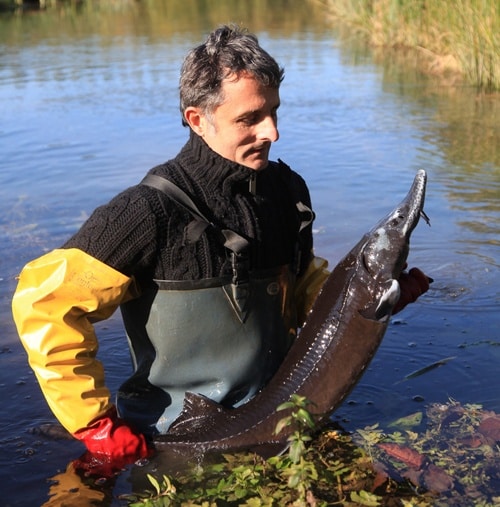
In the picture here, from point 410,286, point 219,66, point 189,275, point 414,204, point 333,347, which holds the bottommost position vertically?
point 333,347

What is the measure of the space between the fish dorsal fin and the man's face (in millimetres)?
1055

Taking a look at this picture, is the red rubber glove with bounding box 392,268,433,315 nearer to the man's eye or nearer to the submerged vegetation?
the submerged vegetation

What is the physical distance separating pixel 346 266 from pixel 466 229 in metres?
4.57

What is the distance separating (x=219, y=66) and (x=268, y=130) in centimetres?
33

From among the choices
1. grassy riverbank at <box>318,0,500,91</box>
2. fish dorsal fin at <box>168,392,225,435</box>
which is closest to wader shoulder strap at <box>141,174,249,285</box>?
fish dorsal fin at <box>168,392,225,435</box>

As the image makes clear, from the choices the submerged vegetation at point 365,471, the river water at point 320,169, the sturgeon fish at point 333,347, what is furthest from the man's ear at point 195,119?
the river water at point 320,169

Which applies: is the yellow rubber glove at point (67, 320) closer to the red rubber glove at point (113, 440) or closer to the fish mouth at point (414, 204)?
the red rubber glove at point (113, 440)

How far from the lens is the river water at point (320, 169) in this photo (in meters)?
5.24

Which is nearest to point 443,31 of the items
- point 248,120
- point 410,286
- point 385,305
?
point 410,286

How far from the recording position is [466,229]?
820 cm

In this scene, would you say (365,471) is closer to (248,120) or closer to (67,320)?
(67,320)

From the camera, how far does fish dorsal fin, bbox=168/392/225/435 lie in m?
4.02

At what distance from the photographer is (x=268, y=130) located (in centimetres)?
381

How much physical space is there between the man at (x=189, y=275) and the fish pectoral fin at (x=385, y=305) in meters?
0.25
